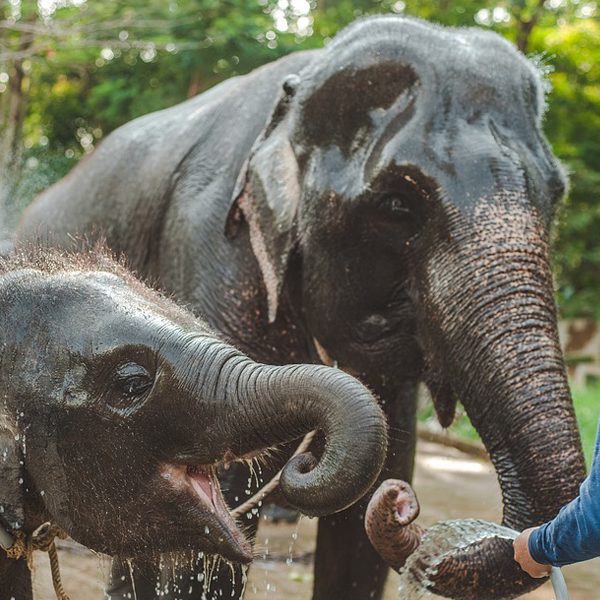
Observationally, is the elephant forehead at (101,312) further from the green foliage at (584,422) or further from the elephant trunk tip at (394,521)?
the green foliage at (584,422)

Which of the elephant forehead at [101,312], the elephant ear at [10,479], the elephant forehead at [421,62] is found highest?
the elephant forehead at [421,62]

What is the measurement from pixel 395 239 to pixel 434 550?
1.17 metres

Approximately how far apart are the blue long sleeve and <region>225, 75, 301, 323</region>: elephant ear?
1.61 metres

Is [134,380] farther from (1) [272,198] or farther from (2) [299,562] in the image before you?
(2) [299,562]

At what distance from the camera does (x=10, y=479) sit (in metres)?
2.69

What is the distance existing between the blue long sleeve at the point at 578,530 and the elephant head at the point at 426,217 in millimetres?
526

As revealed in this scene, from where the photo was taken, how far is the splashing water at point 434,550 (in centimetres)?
311

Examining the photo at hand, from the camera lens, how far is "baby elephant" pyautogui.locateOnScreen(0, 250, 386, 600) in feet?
8.24

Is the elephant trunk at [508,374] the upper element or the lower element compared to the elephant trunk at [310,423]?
lower

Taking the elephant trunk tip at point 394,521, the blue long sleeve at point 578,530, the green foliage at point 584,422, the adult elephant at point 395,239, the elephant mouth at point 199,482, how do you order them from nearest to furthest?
the blue long sleeve at point 578,530 < the elephant mouth at point 199,482 < the elephant trunk tip at point 394,521 < the adult elephant at point 395,239 < the green foliage at point 584,422

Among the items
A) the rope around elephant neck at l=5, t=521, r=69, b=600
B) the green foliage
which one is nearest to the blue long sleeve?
the rope around elephant neck at l=5, t=521, r=69, b=600

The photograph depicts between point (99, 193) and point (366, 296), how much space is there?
1.86 metres

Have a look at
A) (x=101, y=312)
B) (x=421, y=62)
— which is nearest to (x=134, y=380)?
(x=101, y=312)

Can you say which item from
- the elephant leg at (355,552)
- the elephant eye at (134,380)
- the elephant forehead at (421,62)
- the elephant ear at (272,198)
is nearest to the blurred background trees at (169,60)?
the elephant forehead at (421,62)
